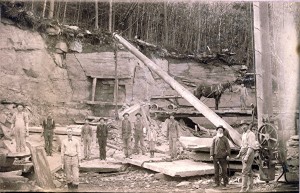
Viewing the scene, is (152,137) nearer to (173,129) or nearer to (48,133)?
(173,129)

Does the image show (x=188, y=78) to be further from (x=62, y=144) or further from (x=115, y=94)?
(x=62, y=144)

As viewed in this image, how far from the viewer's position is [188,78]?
4.58 m

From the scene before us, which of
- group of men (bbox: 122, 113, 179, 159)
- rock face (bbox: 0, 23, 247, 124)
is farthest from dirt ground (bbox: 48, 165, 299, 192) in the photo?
rock face (bbox: 0, 23, 247, 124)

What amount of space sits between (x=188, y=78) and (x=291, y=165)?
5.31 ft

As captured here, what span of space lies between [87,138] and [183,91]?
1.27 metres

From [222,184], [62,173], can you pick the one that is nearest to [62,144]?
[62,173]

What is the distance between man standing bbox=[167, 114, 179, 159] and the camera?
4.52 metres

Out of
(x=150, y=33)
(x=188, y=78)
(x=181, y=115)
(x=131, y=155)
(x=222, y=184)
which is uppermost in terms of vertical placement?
(x=150, y=33)

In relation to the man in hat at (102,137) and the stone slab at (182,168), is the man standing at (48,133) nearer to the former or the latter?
the man in hat at (102,137)

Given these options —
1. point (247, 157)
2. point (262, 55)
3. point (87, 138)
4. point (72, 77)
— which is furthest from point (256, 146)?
point (72, 77)

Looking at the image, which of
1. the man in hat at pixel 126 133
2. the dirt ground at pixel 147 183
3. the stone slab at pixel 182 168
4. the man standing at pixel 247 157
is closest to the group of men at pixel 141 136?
the man in hat at pixel 126 133

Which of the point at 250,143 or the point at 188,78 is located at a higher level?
the point at 188,78

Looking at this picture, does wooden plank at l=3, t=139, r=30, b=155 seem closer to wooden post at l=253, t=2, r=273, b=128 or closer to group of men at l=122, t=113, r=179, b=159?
group of men at l=122, t=113, r=179, b=159

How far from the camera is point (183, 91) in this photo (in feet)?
14.9
